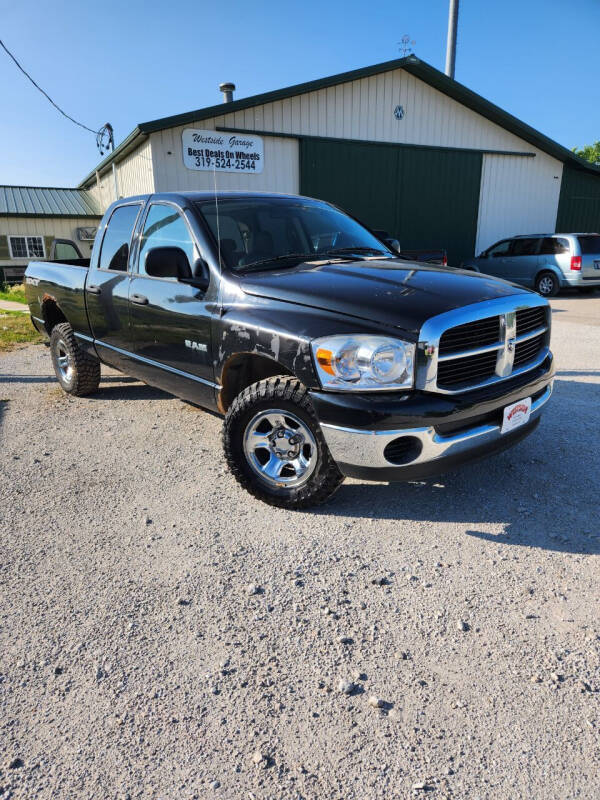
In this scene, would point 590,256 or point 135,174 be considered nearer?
point 590,256

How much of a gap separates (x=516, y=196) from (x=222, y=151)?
33.1 ft

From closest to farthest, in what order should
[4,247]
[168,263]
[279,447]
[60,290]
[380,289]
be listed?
1. [380,289]
2. [279,447]
3. [168,263]
4. [60,290]
5. [4,247]

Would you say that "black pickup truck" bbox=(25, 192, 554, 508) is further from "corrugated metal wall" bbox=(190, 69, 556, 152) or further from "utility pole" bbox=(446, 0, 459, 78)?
"utility pole" bbox=(446, 0, 459, 78)

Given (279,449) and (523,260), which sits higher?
(523,260)

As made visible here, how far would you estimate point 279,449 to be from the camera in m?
3.33

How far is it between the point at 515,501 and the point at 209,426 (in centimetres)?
262

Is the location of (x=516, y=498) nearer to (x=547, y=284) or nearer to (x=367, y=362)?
(x=367, y=362)

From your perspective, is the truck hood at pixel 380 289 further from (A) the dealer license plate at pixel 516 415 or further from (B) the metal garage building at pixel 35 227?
(B) the metal garage building at pixel 35 227

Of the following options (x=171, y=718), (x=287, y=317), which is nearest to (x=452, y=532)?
(x=287, y=317)

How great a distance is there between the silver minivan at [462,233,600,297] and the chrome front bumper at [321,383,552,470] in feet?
40.9

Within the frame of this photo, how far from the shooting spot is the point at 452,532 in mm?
3094

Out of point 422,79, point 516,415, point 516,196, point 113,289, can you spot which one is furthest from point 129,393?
point 516,196

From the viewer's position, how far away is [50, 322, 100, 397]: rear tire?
5.60 meters

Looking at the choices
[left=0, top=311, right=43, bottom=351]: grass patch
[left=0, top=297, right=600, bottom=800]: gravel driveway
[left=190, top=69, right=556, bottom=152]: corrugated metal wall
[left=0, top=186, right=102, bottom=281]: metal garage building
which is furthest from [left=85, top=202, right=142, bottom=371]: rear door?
[left=0, top=186, right=102, bottom=281]: metal garage building
